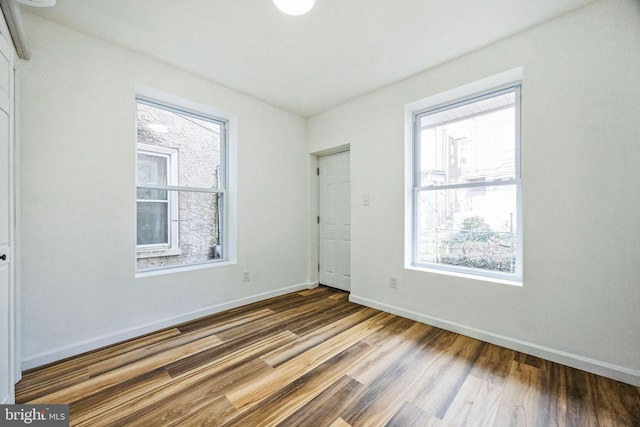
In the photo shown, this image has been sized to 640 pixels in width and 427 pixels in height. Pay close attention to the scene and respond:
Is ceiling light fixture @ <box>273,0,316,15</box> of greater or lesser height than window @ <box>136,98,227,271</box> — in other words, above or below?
above

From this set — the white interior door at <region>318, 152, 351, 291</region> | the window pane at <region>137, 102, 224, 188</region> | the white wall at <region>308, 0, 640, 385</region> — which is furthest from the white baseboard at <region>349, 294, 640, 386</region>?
the window pane at <region>137, 102, 224, 188</region>

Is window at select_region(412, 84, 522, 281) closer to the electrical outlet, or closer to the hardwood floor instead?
the electrical outlet

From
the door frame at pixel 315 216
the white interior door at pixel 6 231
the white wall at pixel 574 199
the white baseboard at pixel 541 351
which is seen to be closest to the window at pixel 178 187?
the white interior door at pixel 6 231

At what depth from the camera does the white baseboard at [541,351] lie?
1.76 metres

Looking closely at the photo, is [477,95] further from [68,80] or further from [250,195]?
[68,80]

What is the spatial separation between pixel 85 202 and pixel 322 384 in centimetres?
240

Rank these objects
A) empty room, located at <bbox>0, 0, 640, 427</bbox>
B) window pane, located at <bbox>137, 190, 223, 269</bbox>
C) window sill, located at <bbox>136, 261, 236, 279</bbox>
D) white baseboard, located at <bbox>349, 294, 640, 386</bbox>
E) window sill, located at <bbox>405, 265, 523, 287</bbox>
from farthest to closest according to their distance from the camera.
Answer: window pane, located at <bbox>137, 190, 223, 269</bbox>
window sill, located at <bbox>136, 261, 236, 279</bbox>
window sill, located at <bbox>405, 265, 523, 287</bbox>
white baseboard, located at <bbox>349, 294, 640, 386</bbox>
empty room, located at <bbox>0, 0, 640, 427</bbox>

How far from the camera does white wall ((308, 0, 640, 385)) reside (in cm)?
176

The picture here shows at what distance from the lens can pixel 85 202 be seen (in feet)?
7.19

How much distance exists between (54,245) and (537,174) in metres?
3.91

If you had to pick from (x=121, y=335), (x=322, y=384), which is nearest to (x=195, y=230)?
(x=121, y=335)

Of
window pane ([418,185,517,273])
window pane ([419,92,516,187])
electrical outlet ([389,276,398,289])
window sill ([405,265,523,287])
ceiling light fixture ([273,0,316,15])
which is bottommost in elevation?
electrical outlet ([389,276,398,289])

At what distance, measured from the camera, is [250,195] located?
337 cm

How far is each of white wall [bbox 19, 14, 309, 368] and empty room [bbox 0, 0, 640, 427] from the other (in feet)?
0.05
